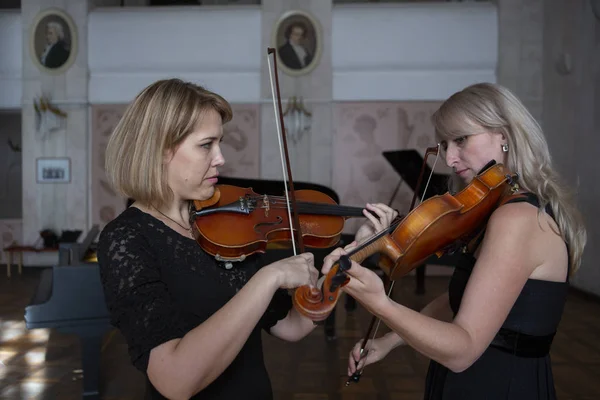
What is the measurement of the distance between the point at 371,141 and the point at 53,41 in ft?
19.0

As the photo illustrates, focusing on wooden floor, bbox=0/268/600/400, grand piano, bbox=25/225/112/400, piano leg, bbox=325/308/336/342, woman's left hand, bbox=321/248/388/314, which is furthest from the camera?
piano leg, bbox=325/308/336/342

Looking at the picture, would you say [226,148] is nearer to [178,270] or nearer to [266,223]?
[266,223]

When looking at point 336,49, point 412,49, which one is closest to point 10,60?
point 336,49

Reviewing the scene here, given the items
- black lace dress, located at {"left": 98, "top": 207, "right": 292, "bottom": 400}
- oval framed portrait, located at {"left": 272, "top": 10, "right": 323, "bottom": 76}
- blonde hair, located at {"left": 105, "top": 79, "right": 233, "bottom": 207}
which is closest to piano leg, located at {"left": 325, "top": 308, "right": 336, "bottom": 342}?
black lace dress, located at {"left": 98, "top": 207, "right": 292, "bottom": 400}

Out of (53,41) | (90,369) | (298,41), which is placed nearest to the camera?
(90,369)

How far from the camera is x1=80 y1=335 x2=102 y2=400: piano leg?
11.2 feet

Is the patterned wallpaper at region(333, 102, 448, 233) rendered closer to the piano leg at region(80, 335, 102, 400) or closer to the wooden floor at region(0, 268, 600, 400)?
the wooden floor at region(0, 268, 600, 400)

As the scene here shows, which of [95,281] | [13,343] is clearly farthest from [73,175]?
[95,281]

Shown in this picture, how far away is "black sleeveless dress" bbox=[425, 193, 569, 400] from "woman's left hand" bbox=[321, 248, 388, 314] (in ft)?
1.69

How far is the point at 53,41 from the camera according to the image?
895 cm

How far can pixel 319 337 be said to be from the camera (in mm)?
5121

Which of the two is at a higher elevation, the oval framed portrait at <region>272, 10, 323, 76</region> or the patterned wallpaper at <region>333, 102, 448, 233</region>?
the oval framed portrait at <region>272, 10, 323, 76</region>

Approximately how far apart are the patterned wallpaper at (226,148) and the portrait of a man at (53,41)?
3.35 feet

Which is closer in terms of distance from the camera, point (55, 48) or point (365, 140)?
point (365, 140)
